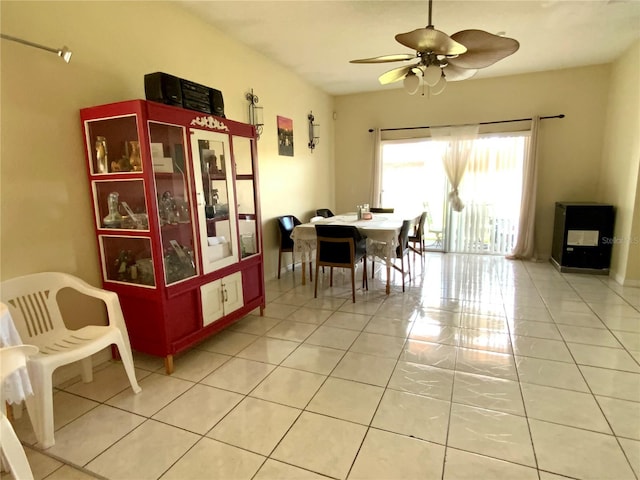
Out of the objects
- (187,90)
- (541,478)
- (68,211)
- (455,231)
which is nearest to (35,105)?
(68,211)

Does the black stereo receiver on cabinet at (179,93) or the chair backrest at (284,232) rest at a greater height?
the black stereo receiver on cabinet at (179,93)

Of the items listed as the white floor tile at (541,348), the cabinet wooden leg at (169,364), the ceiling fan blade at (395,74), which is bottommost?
the white floor tile at (541,348)

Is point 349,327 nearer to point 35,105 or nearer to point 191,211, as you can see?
point 191,211

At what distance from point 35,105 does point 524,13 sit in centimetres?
388

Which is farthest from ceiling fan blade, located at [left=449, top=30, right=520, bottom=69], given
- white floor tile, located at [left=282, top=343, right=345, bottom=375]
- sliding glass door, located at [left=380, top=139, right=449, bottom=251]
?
sliding glass door, located at [left=380, top=139, right=449, bottom=251]

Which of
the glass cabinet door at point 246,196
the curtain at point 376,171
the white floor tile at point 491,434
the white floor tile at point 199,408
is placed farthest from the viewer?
the curtain at point 376,171

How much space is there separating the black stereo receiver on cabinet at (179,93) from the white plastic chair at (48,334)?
1293mm

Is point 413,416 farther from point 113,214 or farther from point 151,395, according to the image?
point 113,214

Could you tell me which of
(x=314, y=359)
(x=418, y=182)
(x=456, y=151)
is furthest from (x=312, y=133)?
Answer: (x=314, y=359)

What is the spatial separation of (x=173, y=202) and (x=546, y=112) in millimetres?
5231

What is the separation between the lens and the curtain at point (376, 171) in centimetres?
599

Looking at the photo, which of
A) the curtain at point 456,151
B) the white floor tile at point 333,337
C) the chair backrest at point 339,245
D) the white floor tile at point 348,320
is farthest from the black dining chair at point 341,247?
the curtain at point 456,151

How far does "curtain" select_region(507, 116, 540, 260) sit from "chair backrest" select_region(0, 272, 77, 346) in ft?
18.1

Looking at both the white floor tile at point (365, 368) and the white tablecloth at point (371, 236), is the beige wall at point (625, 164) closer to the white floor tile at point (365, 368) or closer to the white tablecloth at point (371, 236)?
the white tablecloth at point (371, 236)
